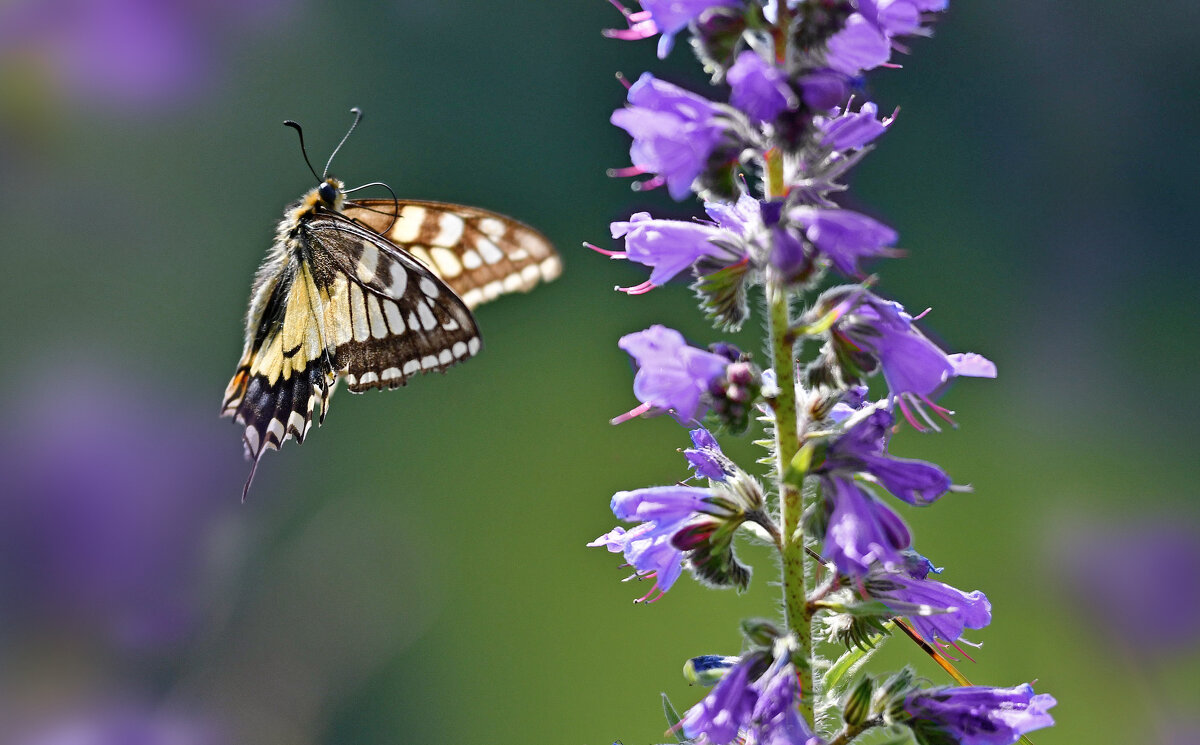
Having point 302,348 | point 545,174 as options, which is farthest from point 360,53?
point 302,348

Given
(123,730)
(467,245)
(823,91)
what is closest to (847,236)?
(823,91)

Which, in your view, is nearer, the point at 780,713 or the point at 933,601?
the point at 780,713

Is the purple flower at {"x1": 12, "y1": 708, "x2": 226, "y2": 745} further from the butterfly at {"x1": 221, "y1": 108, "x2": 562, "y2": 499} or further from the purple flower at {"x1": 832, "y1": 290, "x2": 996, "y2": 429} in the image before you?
the purple flower at {"x1": 832, "y1": 290, "x2": 996, "y2": 429}

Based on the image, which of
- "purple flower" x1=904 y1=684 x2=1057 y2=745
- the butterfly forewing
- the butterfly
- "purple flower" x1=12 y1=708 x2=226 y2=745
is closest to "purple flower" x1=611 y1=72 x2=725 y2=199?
"purple flower" x1=904 y1=684 x2=1057 y2=745

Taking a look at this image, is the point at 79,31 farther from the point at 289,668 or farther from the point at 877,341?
the point at 877,341

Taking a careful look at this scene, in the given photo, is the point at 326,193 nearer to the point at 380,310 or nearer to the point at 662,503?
the point at 380,310

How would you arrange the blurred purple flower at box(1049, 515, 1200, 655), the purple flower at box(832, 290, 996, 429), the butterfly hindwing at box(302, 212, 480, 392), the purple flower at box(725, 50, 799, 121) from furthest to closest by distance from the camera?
the blurred purple flower at box(1049, 515, 1200, 655) → the butterfly hindwing at box(302, 212, 480, 392) → the purple flower at box(832, 290, 996, 429) → the purple flower at box(725, 50, 799, 121)
